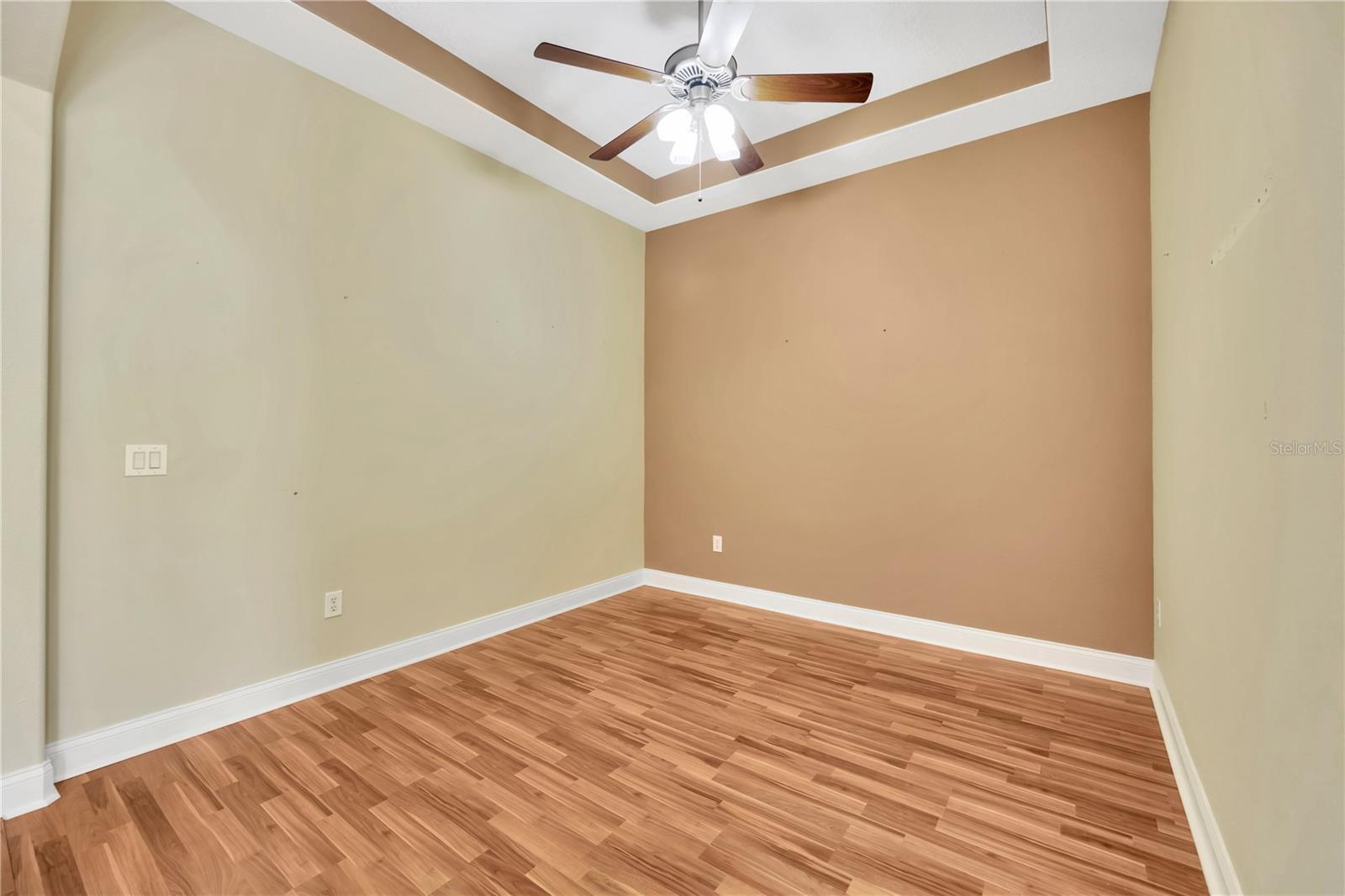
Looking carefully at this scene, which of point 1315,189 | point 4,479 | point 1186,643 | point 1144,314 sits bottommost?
point 1186,643

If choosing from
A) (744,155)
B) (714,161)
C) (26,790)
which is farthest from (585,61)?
(26,790)

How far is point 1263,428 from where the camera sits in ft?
3.55

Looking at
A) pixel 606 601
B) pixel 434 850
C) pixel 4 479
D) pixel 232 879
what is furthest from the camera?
pixel 606 601

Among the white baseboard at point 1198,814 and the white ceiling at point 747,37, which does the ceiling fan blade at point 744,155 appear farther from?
the white baseboard at point 1198,814

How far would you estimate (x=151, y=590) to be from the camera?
1.98m

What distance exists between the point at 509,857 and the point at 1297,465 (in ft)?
6.24

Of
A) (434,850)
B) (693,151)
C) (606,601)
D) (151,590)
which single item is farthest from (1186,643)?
(151,590)

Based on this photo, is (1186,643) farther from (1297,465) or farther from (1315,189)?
(1315,189)

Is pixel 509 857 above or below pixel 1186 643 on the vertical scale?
below

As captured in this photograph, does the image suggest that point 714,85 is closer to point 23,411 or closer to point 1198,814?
point 23,411

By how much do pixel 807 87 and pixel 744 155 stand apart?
476mm

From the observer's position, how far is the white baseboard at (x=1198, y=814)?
1257 mm

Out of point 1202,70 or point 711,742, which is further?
point 711,742

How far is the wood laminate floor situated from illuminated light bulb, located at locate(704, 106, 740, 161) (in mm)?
2447
